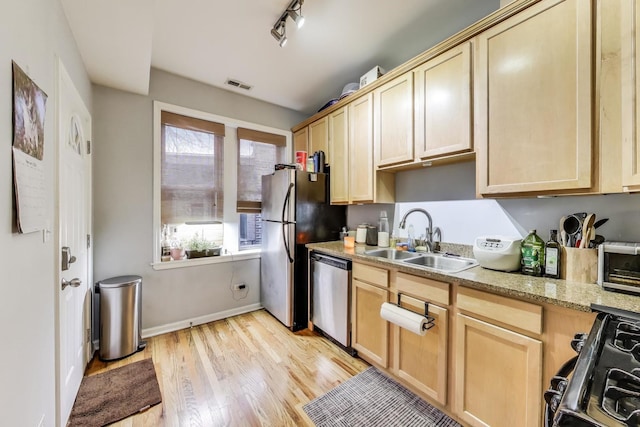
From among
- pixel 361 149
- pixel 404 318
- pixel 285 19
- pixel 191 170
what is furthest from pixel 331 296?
pixel 285 19

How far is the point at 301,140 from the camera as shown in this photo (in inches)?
132

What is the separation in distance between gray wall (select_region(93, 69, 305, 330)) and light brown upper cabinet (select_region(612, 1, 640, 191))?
3104 mm

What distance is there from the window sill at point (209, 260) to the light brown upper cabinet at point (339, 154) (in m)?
1.24

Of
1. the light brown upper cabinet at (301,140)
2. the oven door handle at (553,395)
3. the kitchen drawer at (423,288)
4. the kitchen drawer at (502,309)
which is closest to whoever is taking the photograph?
the oven door handle at (553,395)

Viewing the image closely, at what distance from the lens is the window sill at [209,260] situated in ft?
8.56

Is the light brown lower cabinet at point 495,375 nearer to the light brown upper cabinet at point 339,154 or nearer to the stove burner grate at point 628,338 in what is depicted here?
the stove burner grate at point 628,338

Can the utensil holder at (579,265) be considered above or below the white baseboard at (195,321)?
above

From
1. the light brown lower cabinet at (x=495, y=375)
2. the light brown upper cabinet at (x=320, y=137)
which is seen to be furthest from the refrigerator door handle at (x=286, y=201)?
the light brown lower cabinet at (x=495, y=375)

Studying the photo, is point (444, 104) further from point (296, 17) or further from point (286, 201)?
point (286, 201)

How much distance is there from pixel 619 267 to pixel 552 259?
0.81 feet

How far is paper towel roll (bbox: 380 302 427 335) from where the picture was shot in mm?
1551

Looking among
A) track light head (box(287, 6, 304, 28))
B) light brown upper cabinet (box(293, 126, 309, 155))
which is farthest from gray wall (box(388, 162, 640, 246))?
track light head (box(287, 6, 304, 28))

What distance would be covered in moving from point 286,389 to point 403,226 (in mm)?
1675

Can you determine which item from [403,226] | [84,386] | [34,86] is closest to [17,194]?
[34,86]
